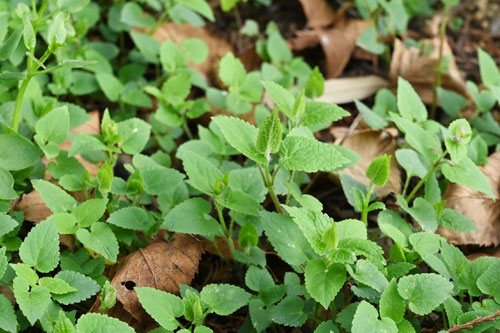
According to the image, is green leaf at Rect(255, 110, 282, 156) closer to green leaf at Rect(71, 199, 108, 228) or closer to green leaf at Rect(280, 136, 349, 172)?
green leaf at Rect(280, 136, 349, 172)

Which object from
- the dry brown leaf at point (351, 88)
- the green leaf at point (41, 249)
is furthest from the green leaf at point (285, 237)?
the dry brown leaf at point (351, 88)

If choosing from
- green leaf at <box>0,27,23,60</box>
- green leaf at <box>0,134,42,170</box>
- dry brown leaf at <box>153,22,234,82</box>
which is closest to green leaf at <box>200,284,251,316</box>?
green leaf at <box>0,134,42,170</box>

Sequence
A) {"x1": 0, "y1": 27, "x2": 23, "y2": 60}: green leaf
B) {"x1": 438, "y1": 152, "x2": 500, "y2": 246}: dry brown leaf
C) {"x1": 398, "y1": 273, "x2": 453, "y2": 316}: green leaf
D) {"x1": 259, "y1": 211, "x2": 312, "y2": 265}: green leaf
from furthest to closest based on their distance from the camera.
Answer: {"x1": 438, "y1": 152, "x2": 500, "y2": 246}: dry brown leaf
{"x1": 0, "y1": 27, "x2": 23, "y2": 60}: green leaf
{"x1": 259, "y1": 211, "x2": 312, "y2": 265}: green leaf
{"x1": 398, "y1": 273, "x2": 453, "y2": 316}: green leaf

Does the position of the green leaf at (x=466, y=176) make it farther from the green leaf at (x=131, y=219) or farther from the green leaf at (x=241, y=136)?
the green leaf at (x=131, y=219)

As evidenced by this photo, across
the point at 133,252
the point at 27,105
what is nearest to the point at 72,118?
the point at 27,105

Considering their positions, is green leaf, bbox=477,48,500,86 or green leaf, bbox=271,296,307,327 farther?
green leaf, bbox=477,48,500,86

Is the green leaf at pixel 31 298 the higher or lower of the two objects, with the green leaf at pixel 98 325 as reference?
higher

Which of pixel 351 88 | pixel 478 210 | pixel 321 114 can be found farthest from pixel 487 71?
pixel 321 114

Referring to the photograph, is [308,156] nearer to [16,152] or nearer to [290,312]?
[290,312]
